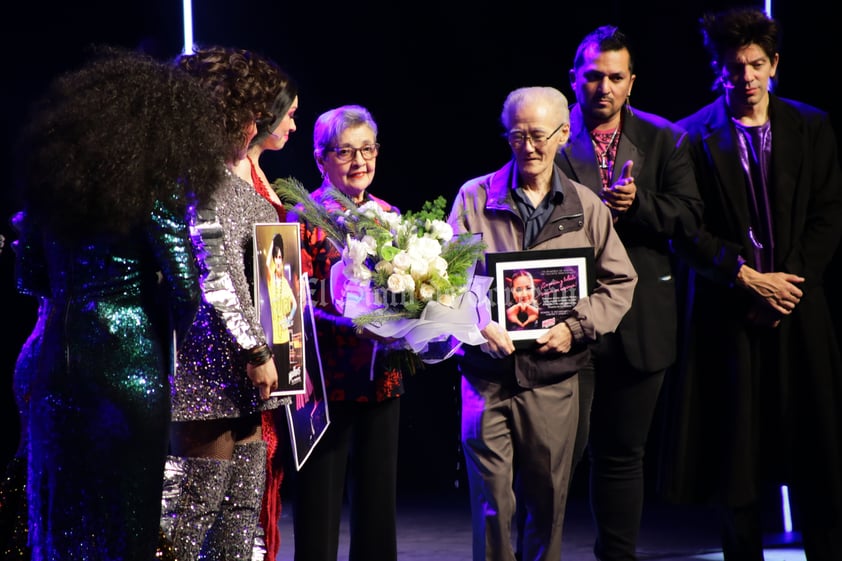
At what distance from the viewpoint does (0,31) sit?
156 inches

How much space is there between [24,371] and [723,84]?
2480mm

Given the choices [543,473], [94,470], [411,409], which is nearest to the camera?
[94,470]

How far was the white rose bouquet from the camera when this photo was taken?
2.86 meters

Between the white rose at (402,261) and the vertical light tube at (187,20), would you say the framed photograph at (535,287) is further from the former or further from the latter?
the vertical light tube at (187,20)

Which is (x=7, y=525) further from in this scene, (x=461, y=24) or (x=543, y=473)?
(x=461, y=24)

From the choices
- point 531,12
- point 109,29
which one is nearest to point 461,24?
point 531,12

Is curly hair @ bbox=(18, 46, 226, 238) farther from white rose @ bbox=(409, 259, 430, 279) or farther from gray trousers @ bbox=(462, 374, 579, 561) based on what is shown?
gray trousers @ bbox=(462, 374, 579, 561)

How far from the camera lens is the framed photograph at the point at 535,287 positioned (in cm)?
310

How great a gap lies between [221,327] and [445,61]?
265cm

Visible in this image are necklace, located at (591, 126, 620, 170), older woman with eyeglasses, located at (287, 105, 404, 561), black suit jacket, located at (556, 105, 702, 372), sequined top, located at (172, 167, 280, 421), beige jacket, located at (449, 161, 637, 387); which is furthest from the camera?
necklace, located at (591, 126, 620, 170)

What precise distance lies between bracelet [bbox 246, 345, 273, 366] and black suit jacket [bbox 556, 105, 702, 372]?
1.29 m

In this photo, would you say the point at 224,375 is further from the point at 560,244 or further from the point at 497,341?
the point at 560,244

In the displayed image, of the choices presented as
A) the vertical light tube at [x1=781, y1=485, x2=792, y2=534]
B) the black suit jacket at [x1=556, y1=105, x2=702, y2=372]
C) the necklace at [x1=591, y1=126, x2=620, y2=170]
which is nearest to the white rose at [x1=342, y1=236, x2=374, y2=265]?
the black suit jacket at [x1=556, y1=105, x2=702, y2=372]

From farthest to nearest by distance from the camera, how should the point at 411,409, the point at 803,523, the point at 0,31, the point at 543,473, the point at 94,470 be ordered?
the point at 411,409, the point at 0,31, the point at 803,523, the point at 543,473, the point at 94,470
